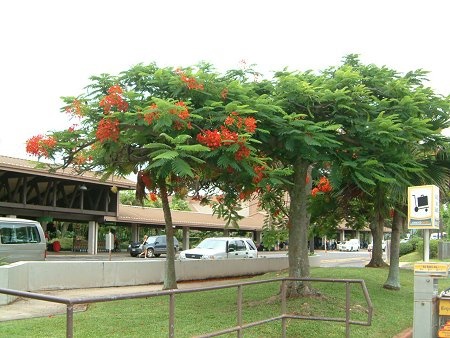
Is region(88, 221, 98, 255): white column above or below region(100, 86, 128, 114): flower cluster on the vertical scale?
below

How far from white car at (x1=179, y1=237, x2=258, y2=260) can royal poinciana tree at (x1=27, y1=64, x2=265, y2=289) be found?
12745 mm

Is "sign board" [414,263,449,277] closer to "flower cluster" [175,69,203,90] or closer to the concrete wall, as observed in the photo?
"flower cluster" [175,69,203,90]

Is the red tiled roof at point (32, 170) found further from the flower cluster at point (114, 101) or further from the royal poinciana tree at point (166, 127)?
the flower cluster at point (114, 101)

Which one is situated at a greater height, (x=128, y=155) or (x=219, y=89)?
(x=219, y=89)

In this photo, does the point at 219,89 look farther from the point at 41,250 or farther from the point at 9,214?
the point at 9,214

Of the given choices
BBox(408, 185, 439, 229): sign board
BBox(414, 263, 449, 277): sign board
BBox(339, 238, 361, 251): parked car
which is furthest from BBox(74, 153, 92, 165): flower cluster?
BBox(339, 238, 361, 251): parked car

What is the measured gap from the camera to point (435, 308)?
9.25m

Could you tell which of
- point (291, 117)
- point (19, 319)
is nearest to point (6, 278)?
point (19, 319)

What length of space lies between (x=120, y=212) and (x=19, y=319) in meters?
38.2

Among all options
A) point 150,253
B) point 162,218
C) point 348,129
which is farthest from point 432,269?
point 162,218

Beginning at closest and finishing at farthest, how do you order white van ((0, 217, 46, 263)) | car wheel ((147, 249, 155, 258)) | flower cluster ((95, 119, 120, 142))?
flower cluster ((95, 119, 120, 142)) → white van ((0, 217, 46, 263)) → car wheel ((147, 249, 155, 258))

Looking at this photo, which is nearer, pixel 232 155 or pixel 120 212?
pixel 232 155

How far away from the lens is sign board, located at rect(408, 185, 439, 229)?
29.9 ft

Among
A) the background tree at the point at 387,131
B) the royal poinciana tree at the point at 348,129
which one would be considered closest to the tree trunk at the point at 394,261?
the background tree at the point at 387,131
